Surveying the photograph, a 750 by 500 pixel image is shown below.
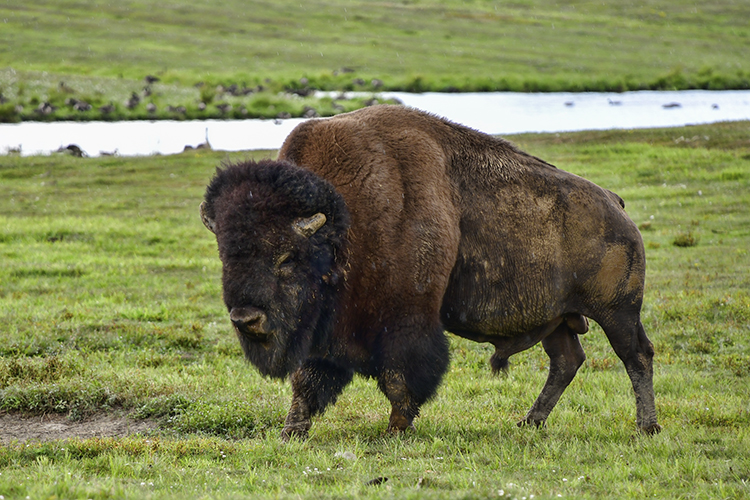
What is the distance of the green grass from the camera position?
501cm

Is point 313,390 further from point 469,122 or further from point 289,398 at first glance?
point 469,122

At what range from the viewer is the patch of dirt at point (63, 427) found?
685 cm

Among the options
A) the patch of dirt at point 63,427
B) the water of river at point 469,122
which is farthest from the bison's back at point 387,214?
the water of river at point 469,122

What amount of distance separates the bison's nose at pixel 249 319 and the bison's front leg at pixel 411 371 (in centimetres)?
111

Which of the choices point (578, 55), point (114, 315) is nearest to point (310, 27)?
point (578, 55)

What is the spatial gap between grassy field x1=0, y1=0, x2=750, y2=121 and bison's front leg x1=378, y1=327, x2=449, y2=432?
4052cm

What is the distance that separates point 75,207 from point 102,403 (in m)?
14.8

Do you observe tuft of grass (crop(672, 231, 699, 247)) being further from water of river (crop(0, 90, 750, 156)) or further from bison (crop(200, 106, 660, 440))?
water of river (crop(0, 90, 750, 156))

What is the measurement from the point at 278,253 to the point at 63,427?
10.1 ft


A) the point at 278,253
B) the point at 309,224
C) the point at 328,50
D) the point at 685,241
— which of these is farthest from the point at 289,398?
the point at 328,50

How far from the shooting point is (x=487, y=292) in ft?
21.6

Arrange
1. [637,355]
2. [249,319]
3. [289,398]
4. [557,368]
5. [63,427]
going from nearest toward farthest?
[249,319] < [637,355] < [63,427] < [557,368] < [289,398]

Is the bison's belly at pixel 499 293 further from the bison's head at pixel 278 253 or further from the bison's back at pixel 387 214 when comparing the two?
the bison's head at pixel 278 253

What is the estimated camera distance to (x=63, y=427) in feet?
23.2
